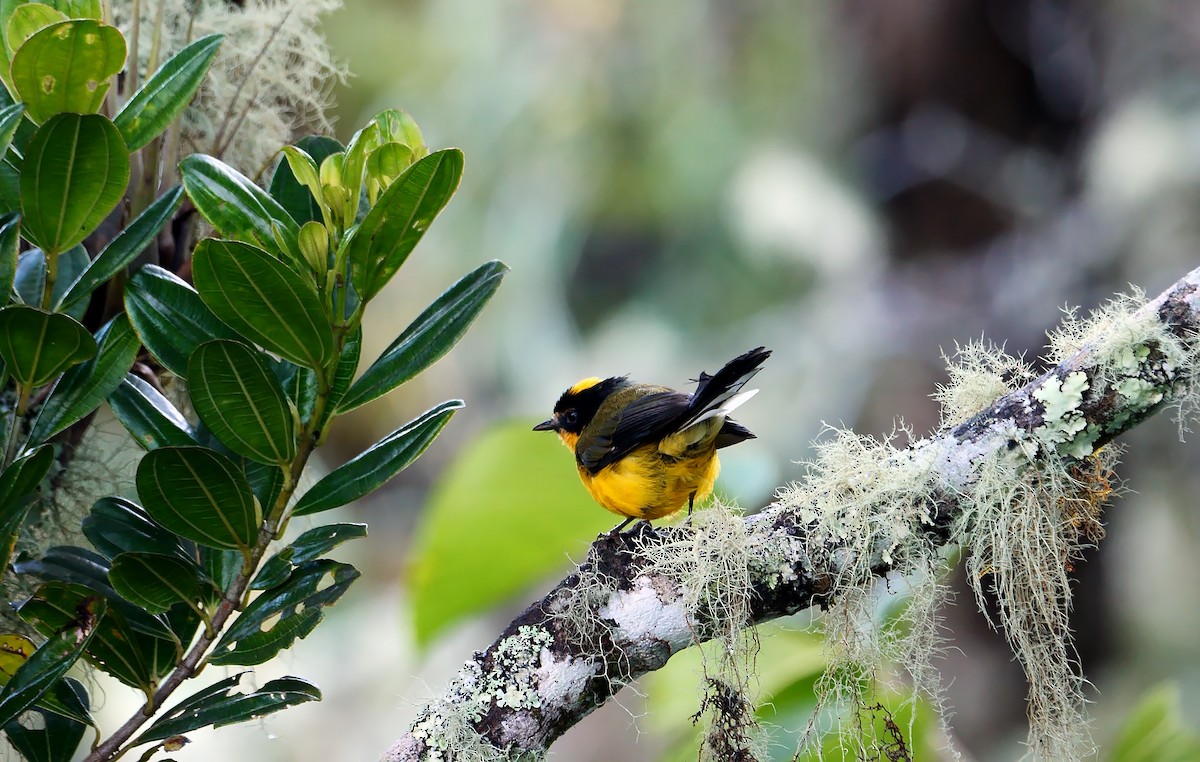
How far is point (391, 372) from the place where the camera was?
2.40ft

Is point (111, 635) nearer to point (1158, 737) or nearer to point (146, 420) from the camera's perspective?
point (146, 420)

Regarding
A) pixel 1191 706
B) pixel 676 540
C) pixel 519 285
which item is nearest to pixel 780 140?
pixel 519 285

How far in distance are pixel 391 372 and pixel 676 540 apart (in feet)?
1.02

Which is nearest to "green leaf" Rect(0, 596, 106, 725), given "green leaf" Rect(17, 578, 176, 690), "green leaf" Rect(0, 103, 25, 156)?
"green leaf" Rect(17, 578, 176, 690)

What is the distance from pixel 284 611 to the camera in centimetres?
74

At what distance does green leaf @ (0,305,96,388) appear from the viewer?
616 millimetres

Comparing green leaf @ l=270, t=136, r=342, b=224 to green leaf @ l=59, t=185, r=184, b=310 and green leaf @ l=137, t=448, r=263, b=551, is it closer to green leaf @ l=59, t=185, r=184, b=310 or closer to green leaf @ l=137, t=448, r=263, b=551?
green leaf @ l=59, t=185, r=184, b=310

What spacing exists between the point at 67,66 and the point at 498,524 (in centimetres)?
93

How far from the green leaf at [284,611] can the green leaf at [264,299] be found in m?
0.17

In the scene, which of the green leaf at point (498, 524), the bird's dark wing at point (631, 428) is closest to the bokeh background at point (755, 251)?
the green leaf at point (498, 524)

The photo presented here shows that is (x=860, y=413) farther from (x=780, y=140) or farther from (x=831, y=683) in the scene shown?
(x=831, y=683)

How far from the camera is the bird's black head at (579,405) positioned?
1483mm

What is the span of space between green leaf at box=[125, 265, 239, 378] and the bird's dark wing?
0.60 meters

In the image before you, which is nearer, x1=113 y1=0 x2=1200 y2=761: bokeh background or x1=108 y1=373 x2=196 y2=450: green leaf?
x1=108 y1=373 x2=196 y2=450: green leaf
